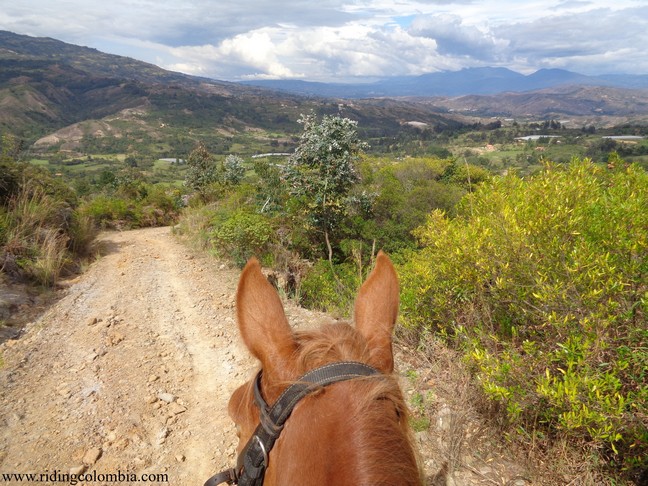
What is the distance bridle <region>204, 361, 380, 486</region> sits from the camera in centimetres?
95

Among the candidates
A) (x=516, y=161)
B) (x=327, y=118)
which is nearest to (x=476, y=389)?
(x=327, y=118)

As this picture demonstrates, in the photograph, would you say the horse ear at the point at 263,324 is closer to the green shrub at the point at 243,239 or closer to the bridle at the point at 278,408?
the bridle at the point at 278,408

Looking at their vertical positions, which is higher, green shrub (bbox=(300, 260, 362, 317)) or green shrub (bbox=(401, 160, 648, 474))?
green shrub (bbox=(401, 160, 648, 474))

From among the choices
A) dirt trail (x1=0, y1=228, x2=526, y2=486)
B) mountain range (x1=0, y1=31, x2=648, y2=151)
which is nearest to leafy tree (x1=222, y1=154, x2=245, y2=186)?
dirt trail (x1=0, y1=228, x2=526, y2=486)

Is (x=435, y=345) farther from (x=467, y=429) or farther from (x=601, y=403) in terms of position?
(x=601, y=403)

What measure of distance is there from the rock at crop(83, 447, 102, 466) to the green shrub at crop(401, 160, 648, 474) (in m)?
3.02

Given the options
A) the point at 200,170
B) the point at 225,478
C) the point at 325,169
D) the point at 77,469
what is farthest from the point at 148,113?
the point at 225,478

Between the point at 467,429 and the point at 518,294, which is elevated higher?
the point at 518,294

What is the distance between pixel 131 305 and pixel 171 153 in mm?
99837

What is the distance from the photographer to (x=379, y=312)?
4.31 ft

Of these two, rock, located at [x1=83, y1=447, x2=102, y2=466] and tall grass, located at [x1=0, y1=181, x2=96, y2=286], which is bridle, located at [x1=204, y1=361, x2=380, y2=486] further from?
tall grass, located at [x1=0, y1=181, x2=96, y2=286]

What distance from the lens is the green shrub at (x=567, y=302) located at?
2.09m

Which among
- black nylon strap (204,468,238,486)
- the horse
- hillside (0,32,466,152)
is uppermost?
hillside (0,32,466,152)

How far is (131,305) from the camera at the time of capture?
5.72 meters
